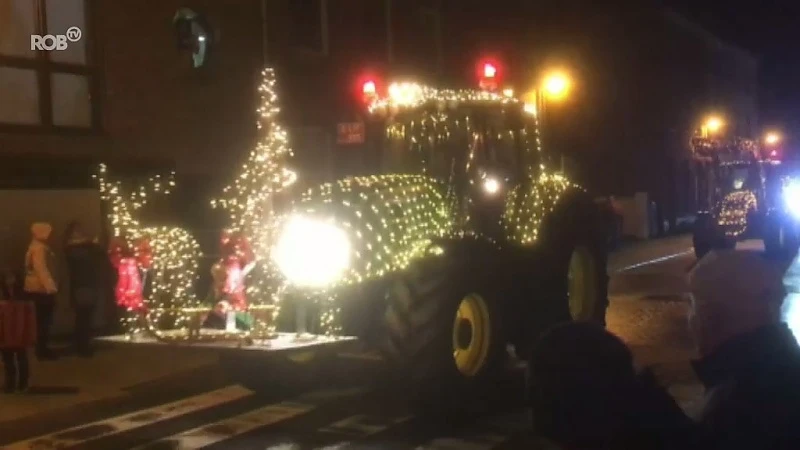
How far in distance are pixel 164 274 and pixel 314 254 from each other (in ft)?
6.46

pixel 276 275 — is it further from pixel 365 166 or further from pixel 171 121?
pixel 171 121

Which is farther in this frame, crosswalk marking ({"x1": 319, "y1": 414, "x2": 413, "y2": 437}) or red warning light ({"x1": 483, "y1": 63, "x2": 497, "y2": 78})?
red warning light ({"x1": 483, "y1": 63, "x2": 497, "y2": 78})

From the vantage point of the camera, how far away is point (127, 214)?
578 inches

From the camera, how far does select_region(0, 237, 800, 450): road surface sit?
9391mm

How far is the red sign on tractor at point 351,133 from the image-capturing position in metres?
12.1

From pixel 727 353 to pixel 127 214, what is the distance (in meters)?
12.6

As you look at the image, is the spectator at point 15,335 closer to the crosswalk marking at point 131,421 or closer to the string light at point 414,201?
the crosswalk marking at point 131,421

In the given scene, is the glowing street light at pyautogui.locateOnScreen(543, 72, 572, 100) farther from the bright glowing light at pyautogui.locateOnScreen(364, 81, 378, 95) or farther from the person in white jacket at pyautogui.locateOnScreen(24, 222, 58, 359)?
the person in white jacket at pyautogui.locateOnScreen(24, 222, 58, 359)

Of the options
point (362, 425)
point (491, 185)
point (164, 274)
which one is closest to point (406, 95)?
point (491, 185)

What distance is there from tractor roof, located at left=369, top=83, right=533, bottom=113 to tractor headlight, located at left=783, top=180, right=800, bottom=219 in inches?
633

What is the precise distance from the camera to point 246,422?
33.9 ft

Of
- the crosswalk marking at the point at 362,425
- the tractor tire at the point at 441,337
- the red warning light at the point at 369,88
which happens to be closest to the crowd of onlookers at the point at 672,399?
the crosswalk marking at the point at 362,425

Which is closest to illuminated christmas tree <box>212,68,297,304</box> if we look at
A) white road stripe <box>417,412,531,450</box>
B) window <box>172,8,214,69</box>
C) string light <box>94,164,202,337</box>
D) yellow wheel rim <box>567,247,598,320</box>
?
string light <box>94,164,202,337</box>

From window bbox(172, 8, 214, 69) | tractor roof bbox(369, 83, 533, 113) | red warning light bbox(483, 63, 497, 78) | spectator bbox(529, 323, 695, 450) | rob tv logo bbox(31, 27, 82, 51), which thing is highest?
A: window bbox(172, 8, 214, 69)
